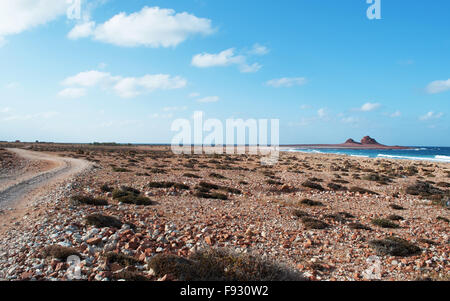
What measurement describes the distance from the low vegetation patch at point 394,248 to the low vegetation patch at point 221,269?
11.0 feet

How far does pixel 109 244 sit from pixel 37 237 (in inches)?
88.1

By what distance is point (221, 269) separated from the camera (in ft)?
17.8

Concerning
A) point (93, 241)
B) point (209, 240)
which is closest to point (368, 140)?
point (209, 240)

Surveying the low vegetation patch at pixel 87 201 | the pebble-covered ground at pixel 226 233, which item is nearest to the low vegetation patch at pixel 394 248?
the pebble-covered ground at pixel 226 233

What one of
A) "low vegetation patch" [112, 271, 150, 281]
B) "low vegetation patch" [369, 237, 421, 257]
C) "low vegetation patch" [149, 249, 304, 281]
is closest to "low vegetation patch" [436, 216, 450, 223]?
"low vegetation patch" [369, 237, 421, 257]

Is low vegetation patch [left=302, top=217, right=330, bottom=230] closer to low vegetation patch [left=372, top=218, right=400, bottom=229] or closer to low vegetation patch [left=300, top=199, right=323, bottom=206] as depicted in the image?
low vegetation patch [left=372, top=218, right=400, bottom=229]

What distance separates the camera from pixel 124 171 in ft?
78.0

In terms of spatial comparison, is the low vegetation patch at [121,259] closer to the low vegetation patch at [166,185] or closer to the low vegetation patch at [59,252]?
the low vegetation patch at [59,252]

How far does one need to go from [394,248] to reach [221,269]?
5.46 meters

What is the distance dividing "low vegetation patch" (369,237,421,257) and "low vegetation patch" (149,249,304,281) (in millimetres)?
3343
